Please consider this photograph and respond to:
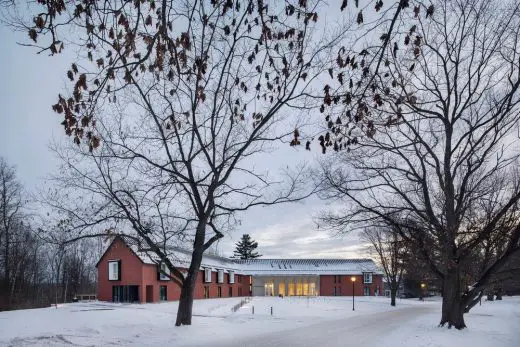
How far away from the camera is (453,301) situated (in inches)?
885

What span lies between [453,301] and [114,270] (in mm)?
35093

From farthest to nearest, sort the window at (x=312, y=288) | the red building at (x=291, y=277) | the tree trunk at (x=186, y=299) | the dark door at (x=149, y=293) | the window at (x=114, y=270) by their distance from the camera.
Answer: the window at (x=312, y=288) < the red building at (x=291, y=277) < the window at (x=114, y=270) < the dark door at (x=149, y=293) < the tree trunk at (x=186, y=299)

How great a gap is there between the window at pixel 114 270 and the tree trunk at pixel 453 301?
3370 cm

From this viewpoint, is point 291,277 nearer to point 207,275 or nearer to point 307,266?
point 307,266

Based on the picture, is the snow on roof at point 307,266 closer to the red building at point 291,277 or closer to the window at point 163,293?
the red building at point 291,277

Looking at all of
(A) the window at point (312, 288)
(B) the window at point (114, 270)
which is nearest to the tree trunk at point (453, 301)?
(B) the window at point (114, 270)

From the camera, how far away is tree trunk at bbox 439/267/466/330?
22.1 m

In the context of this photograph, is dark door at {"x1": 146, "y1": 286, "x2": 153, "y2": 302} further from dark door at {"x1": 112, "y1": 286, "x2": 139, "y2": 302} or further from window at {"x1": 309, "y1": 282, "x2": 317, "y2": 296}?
window at {"x1": 309, "y1": 282, "x2": 317, "y2": 296}

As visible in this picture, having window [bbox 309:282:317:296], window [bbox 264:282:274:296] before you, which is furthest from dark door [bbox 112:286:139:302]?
window [bbox 309:282:317:296]

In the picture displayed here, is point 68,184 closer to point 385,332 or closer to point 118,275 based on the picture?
point 385,332

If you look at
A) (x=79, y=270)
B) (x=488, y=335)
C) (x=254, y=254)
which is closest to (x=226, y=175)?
(x=488, y=335)

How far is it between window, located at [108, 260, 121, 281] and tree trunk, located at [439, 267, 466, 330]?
111 feet

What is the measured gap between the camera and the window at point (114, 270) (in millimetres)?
47906

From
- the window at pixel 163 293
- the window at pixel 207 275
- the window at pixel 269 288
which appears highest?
the window at pixel 207 275
